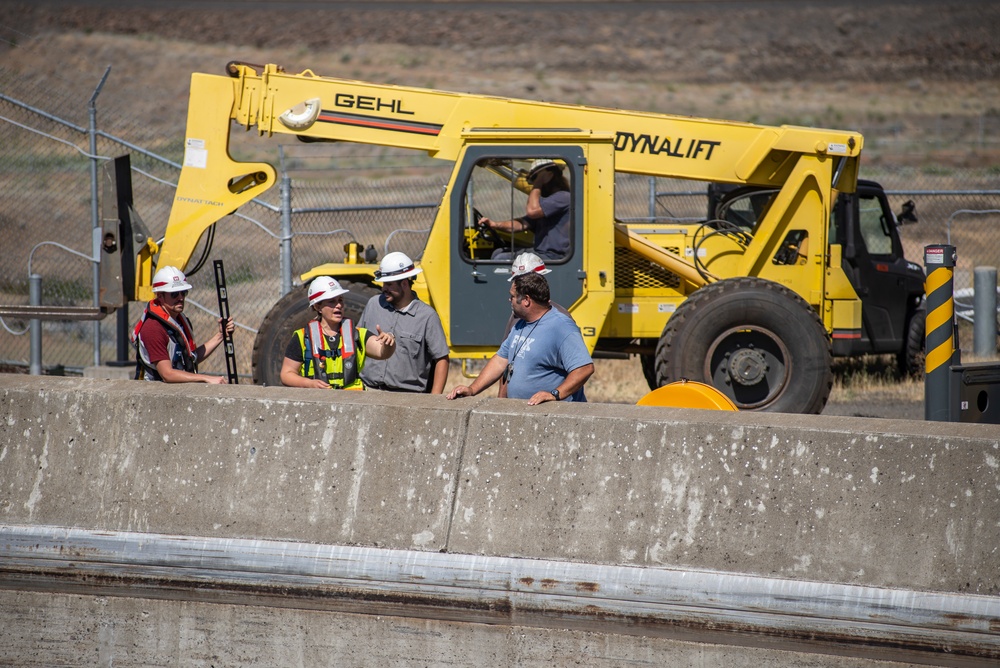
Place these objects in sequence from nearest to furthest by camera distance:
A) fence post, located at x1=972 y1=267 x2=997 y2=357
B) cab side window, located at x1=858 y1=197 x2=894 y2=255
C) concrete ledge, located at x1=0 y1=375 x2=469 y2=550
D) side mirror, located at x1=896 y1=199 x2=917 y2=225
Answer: concrete ledge, located at x1=0 y1=375 x2=469 y2=550 → side mirror, located at x1=896 y1=199 x2=917 y2=225 → cab side window, located at x1=858 y1=197 x2=894 y2=255 → fence post, located at x1=972 y1=267 x2=997 y2=357

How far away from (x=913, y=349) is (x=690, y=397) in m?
6.65

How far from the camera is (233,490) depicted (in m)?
5.05

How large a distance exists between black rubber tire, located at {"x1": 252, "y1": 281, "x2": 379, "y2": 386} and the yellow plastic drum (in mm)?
3327

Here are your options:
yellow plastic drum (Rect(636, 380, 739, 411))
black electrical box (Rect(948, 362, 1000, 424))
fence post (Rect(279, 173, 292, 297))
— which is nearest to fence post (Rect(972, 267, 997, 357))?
black electrical box (Rect(948, 362, 1000, 424))

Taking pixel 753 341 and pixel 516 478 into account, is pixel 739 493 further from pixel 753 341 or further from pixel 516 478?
pixel 753 341

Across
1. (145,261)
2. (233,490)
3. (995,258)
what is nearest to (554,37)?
(995,258)

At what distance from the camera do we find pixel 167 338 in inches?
258

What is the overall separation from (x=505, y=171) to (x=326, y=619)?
4723mm

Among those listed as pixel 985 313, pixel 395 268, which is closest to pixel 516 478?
pixel 395 268

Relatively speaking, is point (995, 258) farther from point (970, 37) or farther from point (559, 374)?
point (970, 37)

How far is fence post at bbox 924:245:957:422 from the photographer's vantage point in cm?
656

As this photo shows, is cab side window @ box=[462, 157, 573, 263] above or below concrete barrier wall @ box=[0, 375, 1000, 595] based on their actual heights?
above

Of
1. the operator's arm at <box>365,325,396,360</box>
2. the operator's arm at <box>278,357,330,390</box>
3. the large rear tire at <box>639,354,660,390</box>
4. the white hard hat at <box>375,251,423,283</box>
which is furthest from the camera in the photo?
the large rear tire at <box>639,354,660,390</box>

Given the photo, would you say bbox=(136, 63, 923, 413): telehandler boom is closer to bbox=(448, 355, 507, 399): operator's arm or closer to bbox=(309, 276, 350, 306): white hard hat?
bbox=(309, 276, 350, 306): white hard hat
